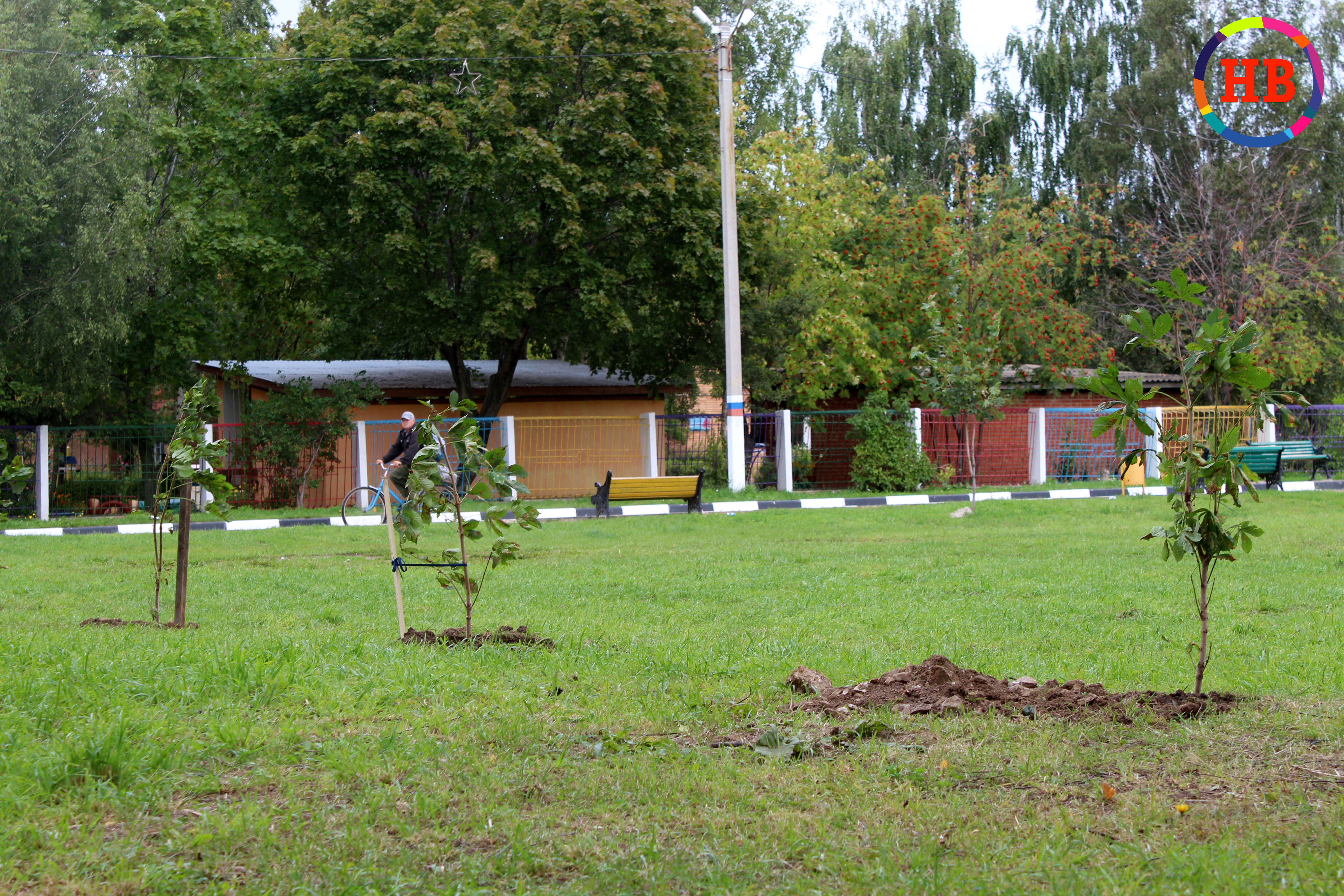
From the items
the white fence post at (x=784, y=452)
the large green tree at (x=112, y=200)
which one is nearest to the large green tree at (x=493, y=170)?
the large green tree at (x=112, y=200)

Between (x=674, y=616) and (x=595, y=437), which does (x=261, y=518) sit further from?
(x=674, y=616)

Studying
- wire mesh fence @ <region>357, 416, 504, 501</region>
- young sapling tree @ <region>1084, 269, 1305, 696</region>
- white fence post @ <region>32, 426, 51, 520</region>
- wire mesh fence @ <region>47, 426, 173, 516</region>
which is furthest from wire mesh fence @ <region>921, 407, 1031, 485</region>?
young sapling tree @ <region>1084, 269, 1305, 696</region>

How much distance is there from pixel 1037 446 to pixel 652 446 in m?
9.07

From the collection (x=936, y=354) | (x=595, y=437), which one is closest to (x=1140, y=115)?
(x=936, y=354)

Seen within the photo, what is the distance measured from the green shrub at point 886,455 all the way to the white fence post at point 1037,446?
11.4 feet

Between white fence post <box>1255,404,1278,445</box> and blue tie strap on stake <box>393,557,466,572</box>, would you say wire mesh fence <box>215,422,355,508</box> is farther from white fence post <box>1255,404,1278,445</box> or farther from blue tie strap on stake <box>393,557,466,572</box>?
white fence post <box>1255,404,1278,445</box>

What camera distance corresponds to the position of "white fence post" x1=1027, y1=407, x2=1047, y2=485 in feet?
86.2

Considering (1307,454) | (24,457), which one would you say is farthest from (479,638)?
(1307,454)

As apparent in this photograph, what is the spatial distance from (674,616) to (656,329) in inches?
655

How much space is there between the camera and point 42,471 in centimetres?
2134

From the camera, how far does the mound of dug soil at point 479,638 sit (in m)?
6.67

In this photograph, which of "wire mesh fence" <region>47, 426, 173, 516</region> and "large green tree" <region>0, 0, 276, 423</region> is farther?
"wire mesh fence" <region>47, 426, 173, 516</region>

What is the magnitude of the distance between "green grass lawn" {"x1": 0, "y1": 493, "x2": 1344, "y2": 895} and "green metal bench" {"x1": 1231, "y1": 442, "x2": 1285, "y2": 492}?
1605 centimetres

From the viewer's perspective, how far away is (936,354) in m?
21.8
